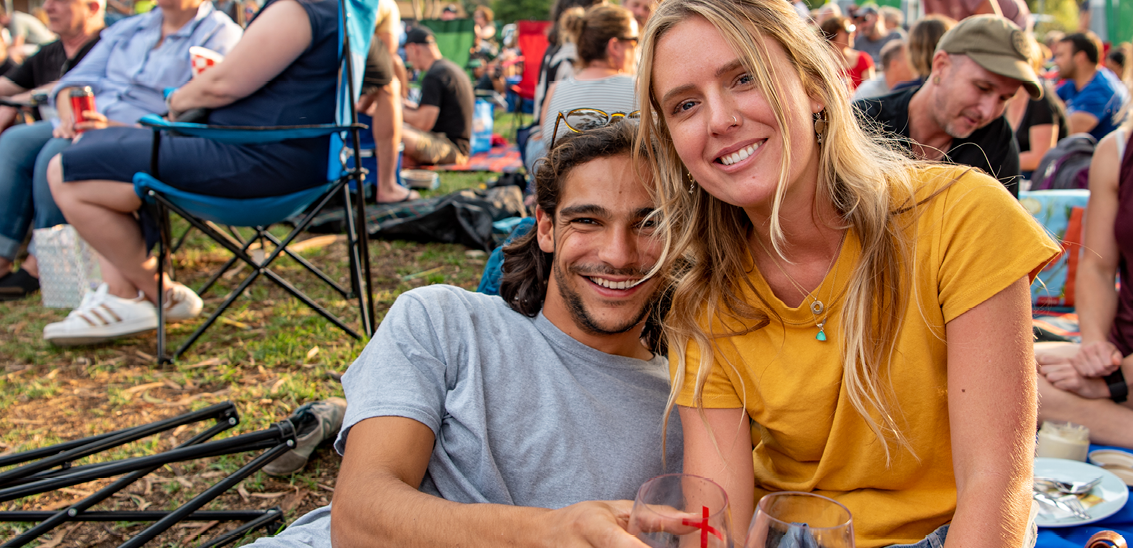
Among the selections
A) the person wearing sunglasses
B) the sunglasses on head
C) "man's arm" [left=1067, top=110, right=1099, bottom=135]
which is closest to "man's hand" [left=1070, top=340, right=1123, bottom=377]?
the sunglasses on head

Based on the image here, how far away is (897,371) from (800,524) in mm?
672

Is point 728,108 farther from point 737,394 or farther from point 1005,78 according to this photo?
point 1005,78

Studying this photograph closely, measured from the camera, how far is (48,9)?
548cm

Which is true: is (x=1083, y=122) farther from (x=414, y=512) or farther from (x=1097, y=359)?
(x=414, y=512)

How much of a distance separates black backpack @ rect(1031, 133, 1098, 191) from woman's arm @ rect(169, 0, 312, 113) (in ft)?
15.6

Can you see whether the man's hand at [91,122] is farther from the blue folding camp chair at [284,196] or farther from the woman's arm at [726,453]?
the woman's arm at [726,453]

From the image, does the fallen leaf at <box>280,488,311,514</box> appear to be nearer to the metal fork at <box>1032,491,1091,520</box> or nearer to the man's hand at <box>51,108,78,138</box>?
the metal fork at <box>1032,491,1091,520</box>

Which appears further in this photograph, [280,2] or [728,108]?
[280,2]

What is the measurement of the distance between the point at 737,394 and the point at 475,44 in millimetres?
15603

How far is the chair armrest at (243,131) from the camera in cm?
336

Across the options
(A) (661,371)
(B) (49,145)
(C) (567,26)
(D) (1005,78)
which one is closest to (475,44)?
(C) (567,26)

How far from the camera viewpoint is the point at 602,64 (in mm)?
5199

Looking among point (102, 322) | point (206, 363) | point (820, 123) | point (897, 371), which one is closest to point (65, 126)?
point (102, 322)

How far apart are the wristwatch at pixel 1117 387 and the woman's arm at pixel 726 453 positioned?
1.85 metres
